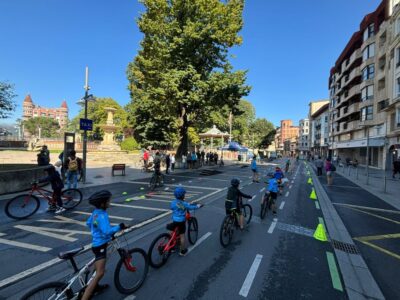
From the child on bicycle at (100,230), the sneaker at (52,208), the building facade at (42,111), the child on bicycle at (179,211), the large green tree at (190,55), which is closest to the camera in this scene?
the child on bicycle at (100,230)

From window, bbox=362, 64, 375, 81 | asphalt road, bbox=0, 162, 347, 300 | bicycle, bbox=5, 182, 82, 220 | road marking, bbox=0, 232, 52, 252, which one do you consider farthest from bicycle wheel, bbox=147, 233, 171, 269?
window, bbox=362, 64, 375, 81

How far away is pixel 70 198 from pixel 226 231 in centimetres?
619

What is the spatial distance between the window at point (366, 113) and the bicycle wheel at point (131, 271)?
140 feet

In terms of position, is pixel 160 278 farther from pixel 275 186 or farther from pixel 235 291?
pixel 275 186

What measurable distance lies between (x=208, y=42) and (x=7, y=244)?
72.3 feet

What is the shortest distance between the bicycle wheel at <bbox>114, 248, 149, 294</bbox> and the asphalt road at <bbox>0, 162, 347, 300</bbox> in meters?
0.12

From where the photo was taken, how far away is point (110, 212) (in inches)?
332

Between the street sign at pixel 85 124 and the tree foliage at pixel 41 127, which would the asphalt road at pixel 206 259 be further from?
the tree foliage at pixel 41 127

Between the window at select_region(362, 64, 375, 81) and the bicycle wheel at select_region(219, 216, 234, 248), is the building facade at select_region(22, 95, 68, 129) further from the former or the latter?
the bicycle wheel at select_region(219, 216, 234, 248)

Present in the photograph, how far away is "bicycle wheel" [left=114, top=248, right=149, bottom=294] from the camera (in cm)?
380

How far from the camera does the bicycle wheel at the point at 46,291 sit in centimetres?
283

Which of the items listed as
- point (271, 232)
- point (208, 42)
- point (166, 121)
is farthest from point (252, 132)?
point (271, 232)

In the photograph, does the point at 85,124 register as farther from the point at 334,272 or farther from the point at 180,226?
the point at 334,272

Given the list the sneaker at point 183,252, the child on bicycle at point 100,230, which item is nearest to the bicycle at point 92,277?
the child on bicycle at point 100,230
